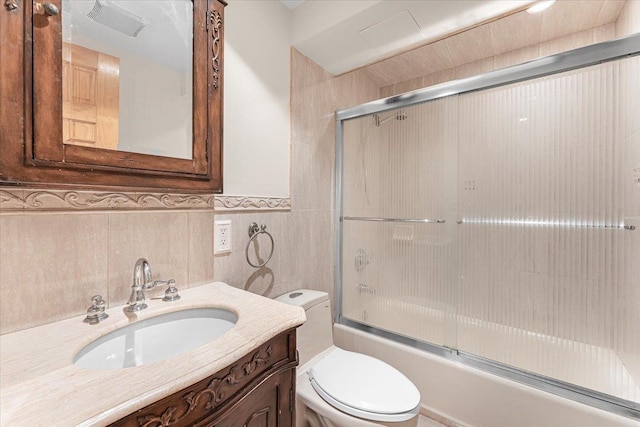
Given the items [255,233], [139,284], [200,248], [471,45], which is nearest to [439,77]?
[471,45]

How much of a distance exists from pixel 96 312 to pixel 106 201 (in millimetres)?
349

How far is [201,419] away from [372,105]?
1834mm

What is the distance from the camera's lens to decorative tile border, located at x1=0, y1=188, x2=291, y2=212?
0.75 m

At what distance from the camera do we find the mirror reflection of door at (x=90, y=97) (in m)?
0.75

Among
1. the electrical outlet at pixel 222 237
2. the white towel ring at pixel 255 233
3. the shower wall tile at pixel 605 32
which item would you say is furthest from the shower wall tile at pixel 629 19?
the electrical outlet at pixel 222 237

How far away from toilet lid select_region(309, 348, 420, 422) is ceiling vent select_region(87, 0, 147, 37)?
1536 mm

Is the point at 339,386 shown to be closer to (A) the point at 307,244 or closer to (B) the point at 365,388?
(B) the point at 365,388

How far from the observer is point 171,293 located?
3.32 ft

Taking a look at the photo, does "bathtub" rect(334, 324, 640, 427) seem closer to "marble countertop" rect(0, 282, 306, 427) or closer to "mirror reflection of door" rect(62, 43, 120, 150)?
"marble countertop" rect(0, 282, 306, 427)

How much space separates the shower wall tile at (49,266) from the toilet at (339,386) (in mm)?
840

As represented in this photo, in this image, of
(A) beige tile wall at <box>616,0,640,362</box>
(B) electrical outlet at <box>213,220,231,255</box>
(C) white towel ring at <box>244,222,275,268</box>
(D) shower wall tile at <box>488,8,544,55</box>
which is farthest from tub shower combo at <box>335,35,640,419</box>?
(B) electrical outlet at <box>213,220,231,255</box>

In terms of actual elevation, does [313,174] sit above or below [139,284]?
above

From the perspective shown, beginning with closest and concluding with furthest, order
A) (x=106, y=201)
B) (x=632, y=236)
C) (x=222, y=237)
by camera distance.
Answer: (x=106, y=201)
(x=632, y=236)
(x=222, y=237)

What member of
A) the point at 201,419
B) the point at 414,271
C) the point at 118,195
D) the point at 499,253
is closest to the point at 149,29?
the point at 118,195
